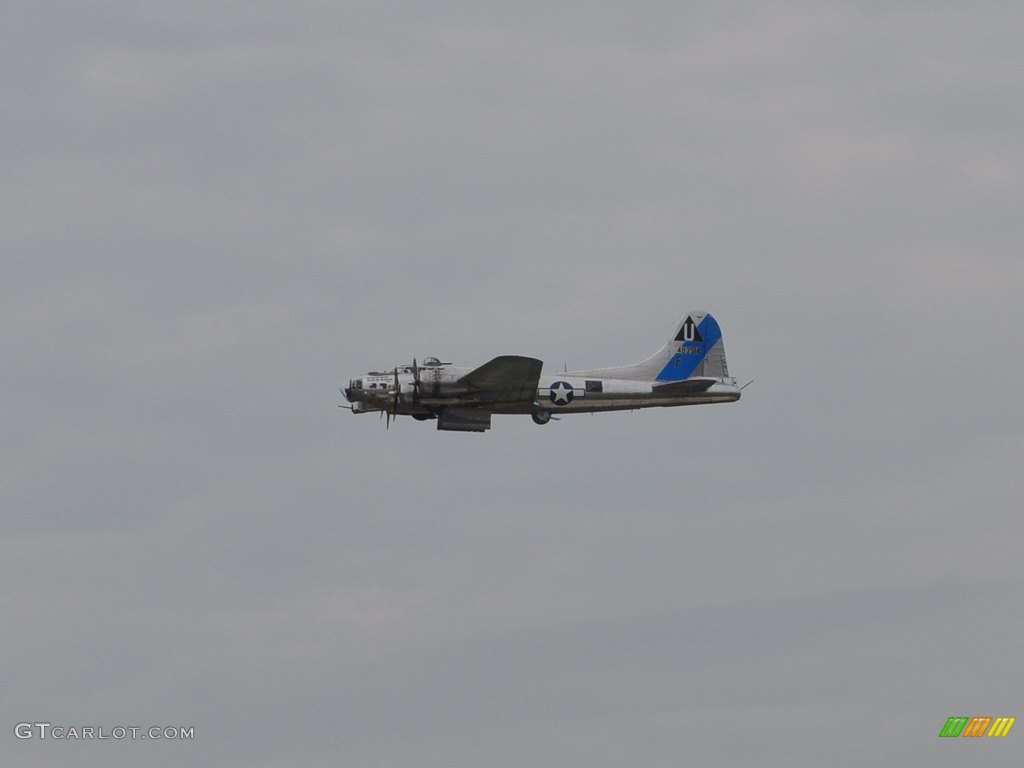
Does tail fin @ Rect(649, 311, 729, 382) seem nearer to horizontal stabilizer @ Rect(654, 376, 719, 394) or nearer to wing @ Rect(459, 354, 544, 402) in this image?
horizontal stabilizer @ Rect(654, 376, 719, 394)

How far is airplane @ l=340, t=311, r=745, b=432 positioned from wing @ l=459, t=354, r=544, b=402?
4 cm

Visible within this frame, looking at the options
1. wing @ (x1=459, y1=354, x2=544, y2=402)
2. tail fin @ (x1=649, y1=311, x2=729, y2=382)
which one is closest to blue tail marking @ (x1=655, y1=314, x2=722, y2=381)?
tail fin @ (x1=649, y1=311, x2=729, y2=382)

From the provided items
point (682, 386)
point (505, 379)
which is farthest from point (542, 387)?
point (682, 386)

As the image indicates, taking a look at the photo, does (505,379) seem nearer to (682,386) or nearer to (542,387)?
(542,387)

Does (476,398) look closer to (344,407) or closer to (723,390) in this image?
(344,407)

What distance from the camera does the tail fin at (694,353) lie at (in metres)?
85.9

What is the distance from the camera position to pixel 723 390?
85.3m

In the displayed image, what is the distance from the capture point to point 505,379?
80.0 m

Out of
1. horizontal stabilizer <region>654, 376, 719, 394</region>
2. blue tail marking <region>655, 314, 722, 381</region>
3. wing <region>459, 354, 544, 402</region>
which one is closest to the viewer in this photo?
wing <region>459, 354, 544, 402</region>

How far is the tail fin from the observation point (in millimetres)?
85938

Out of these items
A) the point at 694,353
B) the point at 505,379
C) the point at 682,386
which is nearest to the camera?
the point at 505,379

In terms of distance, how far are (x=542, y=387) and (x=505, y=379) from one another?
2737mm

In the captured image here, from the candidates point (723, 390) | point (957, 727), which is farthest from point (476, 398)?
point (957, 727)

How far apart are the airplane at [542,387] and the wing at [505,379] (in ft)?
0.14
